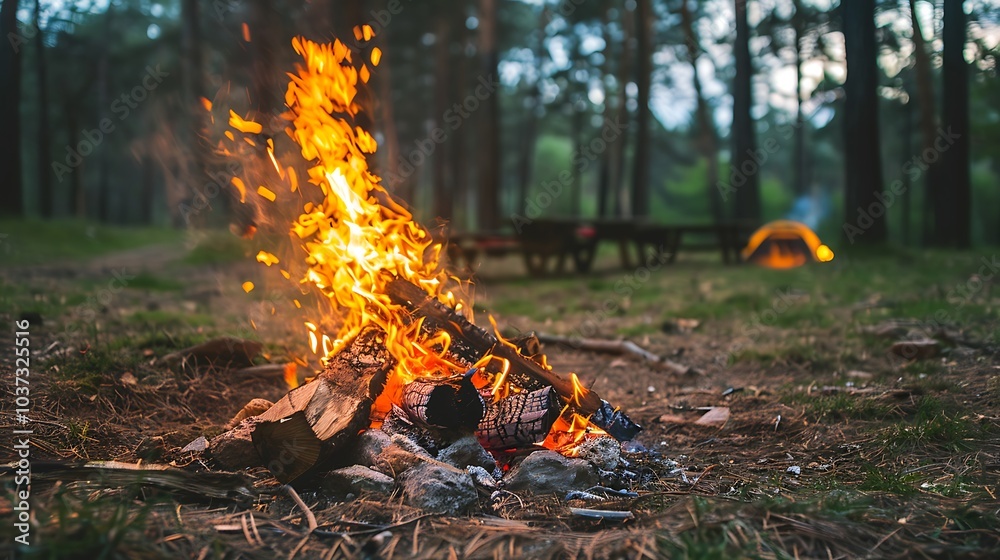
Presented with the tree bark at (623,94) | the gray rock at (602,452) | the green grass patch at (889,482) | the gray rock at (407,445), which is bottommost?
the green grass patch at (889,482)

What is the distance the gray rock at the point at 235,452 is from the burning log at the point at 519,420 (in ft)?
4.00

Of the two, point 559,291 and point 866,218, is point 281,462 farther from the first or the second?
point 866,218

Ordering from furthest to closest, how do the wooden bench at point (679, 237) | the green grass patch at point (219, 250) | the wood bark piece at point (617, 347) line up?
the green grass patch at point (219, 250) < the wooden bench at point (679, 237) < the wood bark piece at point (617, 347)

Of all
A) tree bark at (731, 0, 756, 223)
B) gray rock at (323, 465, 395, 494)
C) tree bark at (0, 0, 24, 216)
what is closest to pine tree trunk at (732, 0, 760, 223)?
tree bark at (731, 0, 756, 223)

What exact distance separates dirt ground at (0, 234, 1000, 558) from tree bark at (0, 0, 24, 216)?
5683 mm

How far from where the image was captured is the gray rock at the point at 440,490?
3203 millimetres

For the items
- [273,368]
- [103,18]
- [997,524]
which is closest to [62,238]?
[273,368]

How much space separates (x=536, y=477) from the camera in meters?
3.53

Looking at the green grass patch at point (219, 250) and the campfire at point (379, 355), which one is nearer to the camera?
the campfire at point (379, 355)

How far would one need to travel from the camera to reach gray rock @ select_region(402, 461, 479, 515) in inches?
126

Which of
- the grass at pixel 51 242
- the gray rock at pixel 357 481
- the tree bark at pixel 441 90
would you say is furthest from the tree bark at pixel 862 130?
the tree bark at pixel 441 90

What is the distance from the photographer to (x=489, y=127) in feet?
62.4

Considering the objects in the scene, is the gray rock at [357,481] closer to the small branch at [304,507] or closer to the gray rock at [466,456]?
the small branch at [304,507]

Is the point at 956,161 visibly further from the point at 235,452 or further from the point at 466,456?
the point at 235,452
